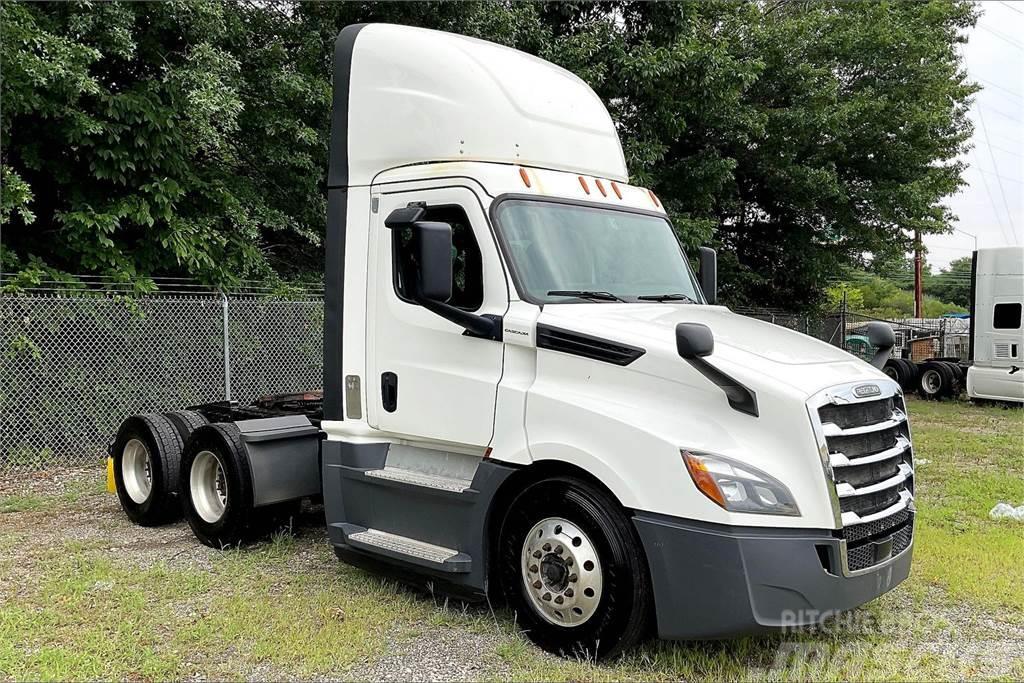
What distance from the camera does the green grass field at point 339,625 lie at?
4.29 m

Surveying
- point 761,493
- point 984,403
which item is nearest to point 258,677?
point 761,493

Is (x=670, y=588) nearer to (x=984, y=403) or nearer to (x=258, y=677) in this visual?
(x=258, y=677)

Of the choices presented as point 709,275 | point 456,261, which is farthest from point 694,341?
point 709,275

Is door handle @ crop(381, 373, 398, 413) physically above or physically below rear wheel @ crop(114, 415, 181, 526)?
above

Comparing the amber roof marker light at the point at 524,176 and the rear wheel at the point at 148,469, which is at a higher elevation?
the amber roof marker light at the point at 524,176

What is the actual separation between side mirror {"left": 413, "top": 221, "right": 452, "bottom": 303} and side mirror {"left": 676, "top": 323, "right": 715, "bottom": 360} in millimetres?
1364

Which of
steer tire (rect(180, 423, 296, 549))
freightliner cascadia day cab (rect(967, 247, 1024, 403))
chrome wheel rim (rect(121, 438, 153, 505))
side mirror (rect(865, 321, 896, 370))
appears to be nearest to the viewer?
side mirror (rect(865, 321, 896, 370))

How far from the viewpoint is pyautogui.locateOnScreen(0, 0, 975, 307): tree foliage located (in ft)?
32.1

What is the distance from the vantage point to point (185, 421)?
23.7 feet

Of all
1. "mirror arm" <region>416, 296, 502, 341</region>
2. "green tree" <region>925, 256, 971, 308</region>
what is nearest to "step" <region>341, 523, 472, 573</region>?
"mirror arm" <region>416, 296, 502, 341</region>

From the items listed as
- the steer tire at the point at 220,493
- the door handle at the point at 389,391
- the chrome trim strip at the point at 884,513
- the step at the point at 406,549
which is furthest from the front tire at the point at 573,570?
the steer tire at the point at 220,493

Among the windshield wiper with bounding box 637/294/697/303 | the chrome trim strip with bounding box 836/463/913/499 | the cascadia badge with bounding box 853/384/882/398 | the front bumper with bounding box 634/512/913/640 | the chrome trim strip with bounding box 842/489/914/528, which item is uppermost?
the windshield wiper with bounding box 637/294/697/303

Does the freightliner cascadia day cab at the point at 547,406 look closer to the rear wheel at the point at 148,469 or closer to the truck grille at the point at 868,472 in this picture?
the truck grille at the point at 868,472

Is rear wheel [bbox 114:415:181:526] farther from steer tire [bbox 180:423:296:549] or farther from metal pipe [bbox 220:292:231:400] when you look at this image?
metal pipe [bbox 220:292:231:400]
